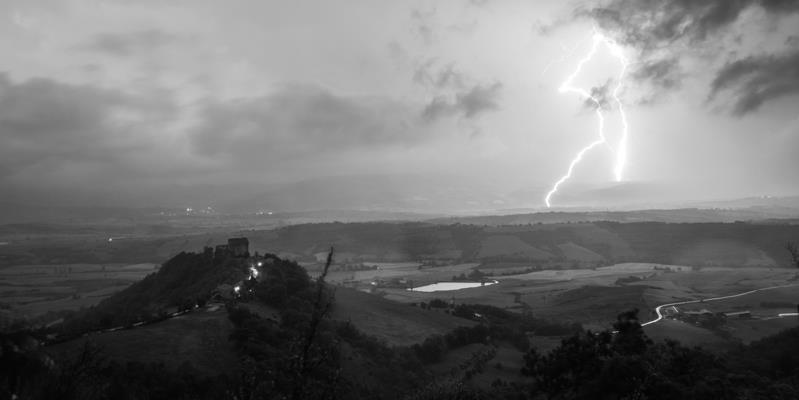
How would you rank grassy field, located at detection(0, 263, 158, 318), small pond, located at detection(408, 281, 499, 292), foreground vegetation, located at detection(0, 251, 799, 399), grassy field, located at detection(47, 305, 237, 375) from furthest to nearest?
1. small pond, located at detection(408, 281, 499, 292)
2. grassy field, located at detection(0, 263, 158, 318)
3. grassy field, located at detection(47, 305, 237, 375)
4. foreground vegetation, located at detection(0, 251, 799, 399)

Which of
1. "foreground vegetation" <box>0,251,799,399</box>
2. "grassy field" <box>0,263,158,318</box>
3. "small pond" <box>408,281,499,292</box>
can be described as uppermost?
"foreground vegetation" <box>0,251,799,399</box>

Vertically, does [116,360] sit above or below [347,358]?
above

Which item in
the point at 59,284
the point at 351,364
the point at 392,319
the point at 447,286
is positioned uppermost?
the point at 351,364

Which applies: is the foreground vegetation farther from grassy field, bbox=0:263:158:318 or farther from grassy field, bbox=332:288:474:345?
grassy field, bbox=0:263:158:318

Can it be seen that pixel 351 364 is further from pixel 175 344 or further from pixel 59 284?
pixel 59 284

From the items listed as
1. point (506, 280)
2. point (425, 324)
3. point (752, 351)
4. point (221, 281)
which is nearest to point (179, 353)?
point (221, 281)

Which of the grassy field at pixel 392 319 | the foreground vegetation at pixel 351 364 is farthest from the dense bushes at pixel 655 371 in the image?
the grassy field at pixel 392 319

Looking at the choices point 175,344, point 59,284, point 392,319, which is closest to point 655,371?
point 175,344

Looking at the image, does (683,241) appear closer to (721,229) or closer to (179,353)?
(721,229)

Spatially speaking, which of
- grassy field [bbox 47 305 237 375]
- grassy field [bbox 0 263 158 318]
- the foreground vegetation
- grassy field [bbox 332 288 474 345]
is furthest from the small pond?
grassy field [bbox 47 305 237 375]

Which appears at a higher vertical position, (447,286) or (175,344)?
(175,344)

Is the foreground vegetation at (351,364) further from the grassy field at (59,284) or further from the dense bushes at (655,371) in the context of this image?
the grassy field at (59,284)
